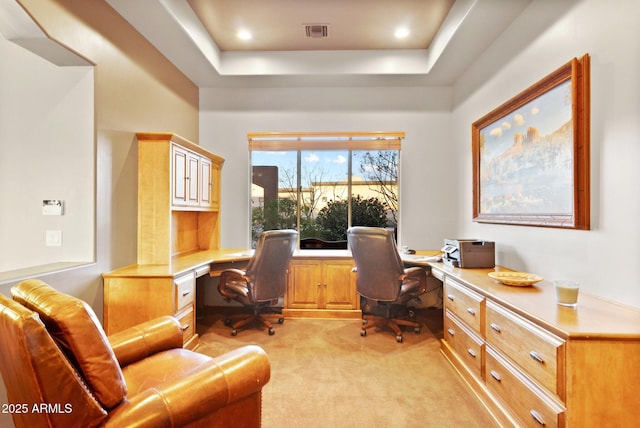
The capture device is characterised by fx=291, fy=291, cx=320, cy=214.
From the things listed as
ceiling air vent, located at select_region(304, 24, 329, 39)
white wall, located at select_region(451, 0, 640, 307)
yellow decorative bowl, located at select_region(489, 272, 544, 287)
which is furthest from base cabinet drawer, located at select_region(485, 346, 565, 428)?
ceiling air vent, located at select_region(304, 24, 329, 39)

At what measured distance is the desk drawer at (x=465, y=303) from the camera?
6.55ft

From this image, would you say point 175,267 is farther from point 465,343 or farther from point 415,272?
point 465,343

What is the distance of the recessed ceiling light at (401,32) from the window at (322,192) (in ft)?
4.50

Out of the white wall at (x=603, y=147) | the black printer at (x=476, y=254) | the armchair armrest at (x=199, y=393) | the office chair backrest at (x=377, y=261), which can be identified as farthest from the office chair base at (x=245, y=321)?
the white wall at (x=603, y=147)

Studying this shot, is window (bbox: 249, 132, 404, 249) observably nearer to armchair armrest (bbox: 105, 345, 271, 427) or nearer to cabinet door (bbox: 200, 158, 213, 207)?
cabinet door (bbox: 200, 158, 213, 207)

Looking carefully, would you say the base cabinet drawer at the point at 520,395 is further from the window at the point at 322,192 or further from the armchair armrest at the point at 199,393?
the window at the point at 322,192

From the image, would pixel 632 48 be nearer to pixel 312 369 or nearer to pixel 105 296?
pixel 312 369

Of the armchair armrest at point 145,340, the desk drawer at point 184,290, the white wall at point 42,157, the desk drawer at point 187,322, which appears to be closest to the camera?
the armchair armrest at point 145,340

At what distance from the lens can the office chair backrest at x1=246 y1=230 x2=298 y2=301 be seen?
2916 millimetres

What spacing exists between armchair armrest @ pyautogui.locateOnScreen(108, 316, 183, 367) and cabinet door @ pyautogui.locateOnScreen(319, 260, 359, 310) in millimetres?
1964

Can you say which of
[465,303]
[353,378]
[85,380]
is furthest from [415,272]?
[85,380]

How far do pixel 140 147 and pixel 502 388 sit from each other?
3.34 metres

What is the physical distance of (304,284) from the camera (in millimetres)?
3510

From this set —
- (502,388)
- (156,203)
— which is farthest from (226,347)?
(502,388)
